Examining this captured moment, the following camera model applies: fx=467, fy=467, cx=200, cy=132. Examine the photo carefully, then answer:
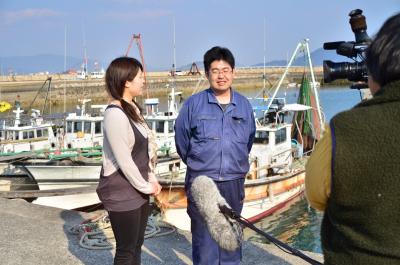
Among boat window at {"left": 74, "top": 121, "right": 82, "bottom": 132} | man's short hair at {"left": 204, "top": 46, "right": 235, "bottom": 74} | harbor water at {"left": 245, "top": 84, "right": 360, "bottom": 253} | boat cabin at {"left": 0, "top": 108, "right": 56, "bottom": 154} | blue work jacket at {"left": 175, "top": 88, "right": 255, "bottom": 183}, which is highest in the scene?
man's short hair at {"left": 204, "top": 46, "right": 235, "bottom": 74}

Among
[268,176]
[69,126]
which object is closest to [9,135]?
[69,126]

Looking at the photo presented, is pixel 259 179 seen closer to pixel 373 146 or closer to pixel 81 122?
pixel 81 122

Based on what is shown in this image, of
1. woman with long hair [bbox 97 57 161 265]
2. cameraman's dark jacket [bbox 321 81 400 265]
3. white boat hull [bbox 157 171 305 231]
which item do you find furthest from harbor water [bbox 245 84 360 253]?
cameraman's dark jacket [bbox 321 81 400 265]

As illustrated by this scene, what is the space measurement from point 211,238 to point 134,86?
111 cm

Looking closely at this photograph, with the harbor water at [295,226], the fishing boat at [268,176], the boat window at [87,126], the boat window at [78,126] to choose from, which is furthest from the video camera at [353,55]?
the boat window at [78,126]

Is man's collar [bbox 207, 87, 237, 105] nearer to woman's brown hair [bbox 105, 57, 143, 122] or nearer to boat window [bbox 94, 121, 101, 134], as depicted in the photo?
woman's brown hair [bbox 105, 57, 143, 122]

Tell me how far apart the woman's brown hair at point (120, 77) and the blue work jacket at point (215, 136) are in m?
0.48

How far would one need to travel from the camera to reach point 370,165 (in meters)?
1.26

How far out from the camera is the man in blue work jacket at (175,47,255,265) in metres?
3.00

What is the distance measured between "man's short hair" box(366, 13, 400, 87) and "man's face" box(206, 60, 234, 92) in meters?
1.77

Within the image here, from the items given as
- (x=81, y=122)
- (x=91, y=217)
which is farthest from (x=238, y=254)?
(x=81, y=122)

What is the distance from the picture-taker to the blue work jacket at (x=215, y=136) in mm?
2994

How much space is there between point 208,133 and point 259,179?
23.5 ft

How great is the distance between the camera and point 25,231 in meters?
4.79
